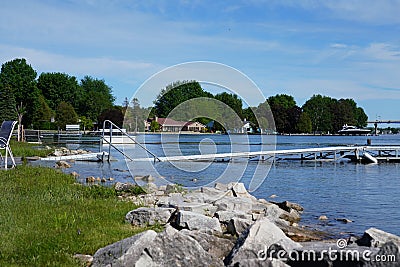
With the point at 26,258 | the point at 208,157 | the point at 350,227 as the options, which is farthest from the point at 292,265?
the point at 208,157

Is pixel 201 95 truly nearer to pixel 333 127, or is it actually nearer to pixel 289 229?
pixel 289 229

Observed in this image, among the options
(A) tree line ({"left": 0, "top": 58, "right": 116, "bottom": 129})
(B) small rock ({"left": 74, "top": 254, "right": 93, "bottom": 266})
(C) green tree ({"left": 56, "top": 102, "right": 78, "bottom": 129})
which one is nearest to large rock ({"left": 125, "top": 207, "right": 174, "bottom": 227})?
(B) small rock ({"left": 74, "top": 254, "right": 93, "bottom": 266})

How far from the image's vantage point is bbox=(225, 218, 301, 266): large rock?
5660 millimetres

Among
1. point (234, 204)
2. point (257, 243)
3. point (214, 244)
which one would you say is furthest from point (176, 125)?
point (257, 243)

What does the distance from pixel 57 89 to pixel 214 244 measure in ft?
319

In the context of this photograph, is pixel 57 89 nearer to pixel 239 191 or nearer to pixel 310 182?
pixel 310 182

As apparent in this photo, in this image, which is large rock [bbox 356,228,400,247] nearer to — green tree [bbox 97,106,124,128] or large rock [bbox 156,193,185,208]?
large rock [bbox 156,193,185,208]

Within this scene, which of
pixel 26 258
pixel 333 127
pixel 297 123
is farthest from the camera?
pixel 333 127

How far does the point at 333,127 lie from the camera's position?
15712 centimetres

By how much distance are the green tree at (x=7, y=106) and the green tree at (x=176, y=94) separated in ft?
128

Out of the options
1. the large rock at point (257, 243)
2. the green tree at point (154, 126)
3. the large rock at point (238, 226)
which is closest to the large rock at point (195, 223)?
the large rock at point (238, 226)

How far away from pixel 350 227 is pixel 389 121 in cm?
14409

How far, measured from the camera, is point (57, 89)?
98.9m

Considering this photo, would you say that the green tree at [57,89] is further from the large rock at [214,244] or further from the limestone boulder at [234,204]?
the large rock at [214,244]
